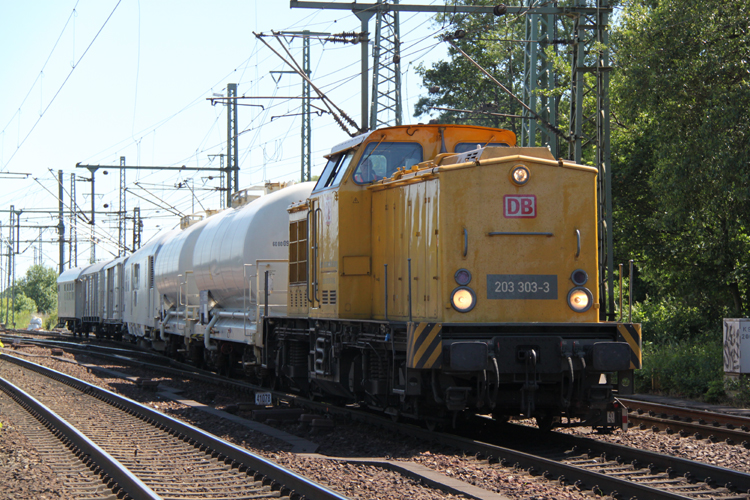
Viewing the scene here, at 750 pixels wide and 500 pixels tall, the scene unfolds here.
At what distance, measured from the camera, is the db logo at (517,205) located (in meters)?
8.42

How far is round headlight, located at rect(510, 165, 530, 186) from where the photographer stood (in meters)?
8.39

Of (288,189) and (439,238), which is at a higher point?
(288,189)

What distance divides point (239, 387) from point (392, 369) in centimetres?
655

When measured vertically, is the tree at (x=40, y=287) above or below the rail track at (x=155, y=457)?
above

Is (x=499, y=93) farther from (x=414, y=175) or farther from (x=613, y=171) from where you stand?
(x=414, y=175)

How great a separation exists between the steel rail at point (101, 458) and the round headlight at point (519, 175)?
474 cm

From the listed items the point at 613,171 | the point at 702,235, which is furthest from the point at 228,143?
the point at 702,235

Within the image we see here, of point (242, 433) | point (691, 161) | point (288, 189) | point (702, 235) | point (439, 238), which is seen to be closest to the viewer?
point (439, 238)

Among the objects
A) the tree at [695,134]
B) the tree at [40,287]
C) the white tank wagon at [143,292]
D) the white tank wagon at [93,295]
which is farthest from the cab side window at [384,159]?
the tree at [40,287]

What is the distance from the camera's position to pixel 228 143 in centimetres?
2895

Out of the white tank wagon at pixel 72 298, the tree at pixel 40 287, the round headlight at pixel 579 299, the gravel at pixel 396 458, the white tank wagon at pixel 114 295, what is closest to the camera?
the gravel at pixel 396 458

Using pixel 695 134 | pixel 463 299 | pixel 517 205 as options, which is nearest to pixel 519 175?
pixel 517 205

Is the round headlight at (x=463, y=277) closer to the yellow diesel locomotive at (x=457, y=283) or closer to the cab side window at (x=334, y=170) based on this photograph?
the yellow diesel locomotive at (x=457, y=283)

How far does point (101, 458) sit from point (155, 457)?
634 millimetres
